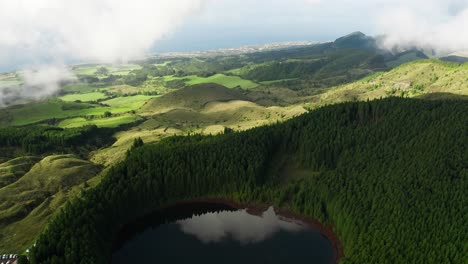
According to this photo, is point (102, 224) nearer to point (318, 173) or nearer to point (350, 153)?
point (318, 173)

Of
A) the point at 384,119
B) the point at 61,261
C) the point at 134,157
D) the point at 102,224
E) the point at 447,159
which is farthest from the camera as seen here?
the point at 384,119

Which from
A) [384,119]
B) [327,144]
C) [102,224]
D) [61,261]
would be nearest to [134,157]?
[102,224]

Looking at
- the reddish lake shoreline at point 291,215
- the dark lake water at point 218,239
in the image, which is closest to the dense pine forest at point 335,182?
the reddish lake shoreline at point 291,215

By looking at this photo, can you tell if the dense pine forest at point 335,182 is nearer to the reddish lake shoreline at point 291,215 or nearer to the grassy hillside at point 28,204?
the reddish lake shoreline at point 291,215

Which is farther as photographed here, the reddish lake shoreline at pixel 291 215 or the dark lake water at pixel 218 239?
the reddish lake shoreline at pixel 291 215

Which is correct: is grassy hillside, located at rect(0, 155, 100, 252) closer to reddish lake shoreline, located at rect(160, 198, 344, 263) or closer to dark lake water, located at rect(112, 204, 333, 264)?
dark lake water, located at rect(112, 204, 333, 264)

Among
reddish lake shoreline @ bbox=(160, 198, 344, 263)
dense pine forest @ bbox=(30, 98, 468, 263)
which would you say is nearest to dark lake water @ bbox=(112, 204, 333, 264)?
reddish lake shoreline @ bbox=(160, 198, 344, 263)
